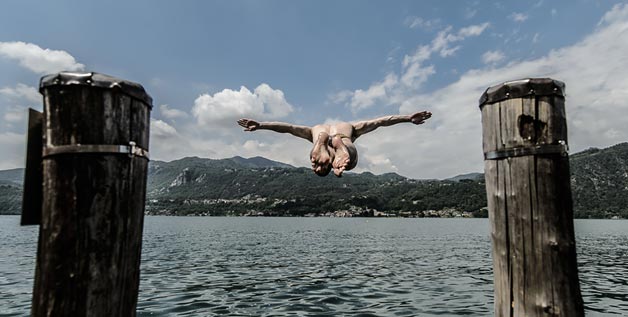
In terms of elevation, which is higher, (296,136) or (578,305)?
(296,136)

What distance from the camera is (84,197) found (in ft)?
Answer: 11.0

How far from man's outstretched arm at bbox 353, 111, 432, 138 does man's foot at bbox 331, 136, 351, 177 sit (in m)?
1.00

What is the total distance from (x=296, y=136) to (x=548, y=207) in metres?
6.31

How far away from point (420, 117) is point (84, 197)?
21.2 feet

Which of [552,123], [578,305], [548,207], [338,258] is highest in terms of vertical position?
[552,123]

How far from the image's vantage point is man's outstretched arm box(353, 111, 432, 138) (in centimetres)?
826

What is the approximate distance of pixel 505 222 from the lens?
160 inches

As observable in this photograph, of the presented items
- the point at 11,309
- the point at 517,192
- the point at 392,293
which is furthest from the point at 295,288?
the point at 517,192

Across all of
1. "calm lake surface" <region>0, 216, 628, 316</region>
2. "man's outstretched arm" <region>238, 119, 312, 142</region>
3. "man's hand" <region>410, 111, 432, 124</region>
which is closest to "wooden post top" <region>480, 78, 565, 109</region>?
"man's hand" <region>410, 111, 432, 124</region>

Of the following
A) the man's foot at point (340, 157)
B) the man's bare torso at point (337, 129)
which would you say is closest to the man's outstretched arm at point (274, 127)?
the man's bare torso at point (337, 129)

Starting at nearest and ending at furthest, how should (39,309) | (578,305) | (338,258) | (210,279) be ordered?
(39,309) < (578,305) < (210,279) < (338,258)

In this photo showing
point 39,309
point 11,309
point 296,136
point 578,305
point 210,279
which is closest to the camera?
point 39,309

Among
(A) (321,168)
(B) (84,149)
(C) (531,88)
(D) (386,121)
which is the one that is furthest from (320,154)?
(B) (84,149)

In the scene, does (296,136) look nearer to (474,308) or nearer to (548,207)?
(548,207)
